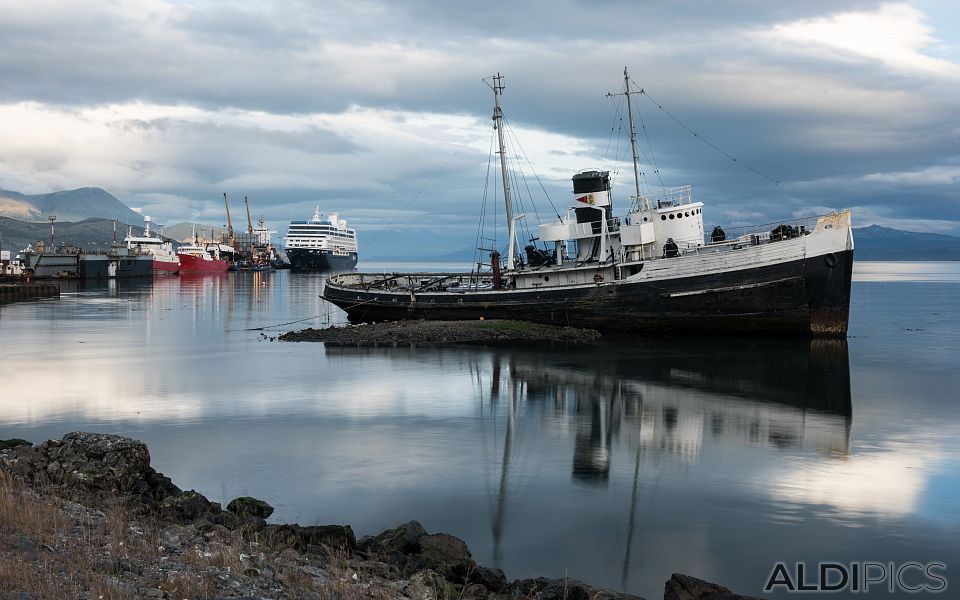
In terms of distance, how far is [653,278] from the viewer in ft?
127

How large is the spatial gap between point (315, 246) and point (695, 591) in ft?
537

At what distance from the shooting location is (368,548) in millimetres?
11391

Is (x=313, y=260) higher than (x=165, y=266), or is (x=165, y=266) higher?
(x=313, y=260)

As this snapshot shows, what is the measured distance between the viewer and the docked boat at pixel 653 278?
118 ft

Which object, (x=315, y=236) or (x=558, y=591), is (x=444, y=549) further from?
(x=315, y=236)

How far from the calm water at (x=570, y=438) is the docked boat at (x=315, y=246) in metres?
→ 130

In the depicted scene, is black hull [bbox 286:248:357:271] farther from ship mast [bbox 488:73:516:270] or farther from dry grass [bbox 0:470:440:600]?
dry grass [bbox 0:470:440:600]

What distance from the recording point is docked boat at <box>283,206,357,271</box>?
169 meters

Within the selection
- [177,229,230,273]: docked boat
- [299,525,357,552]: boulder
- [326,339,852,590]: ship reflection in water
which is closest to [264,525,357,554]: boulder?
[299,525,357,552]: boulder

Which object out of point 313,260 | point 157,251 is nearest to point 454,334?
point 157,251

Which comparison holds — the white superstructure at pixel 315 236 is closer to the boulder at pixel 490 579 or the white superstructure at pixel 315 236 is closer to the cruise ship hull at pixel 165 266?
the cruise ship hull at pixel 165 266

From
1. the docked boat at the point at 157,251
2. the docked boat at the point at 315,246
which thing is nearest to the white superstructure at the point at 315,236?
the docked boat at the point at 315,246

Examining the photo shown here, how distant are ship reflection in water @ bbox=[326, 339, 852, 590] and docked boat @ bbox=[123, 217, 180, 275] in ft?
346

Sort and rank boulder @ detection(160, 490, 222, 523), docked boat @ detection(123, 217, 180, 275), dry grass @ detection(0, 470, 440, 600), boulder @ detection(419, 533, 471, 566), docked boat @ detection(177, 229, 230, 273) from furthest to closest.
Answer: docked boat @ detection(177, 229, 230, 273), docked boat @ detection(123, 217, 180, 275), boulder @ detection(160, 490, 222, 523), boulder @ detection(419, 533, 471, 566), dry grass @ detection(0, 470, 440, 600)
